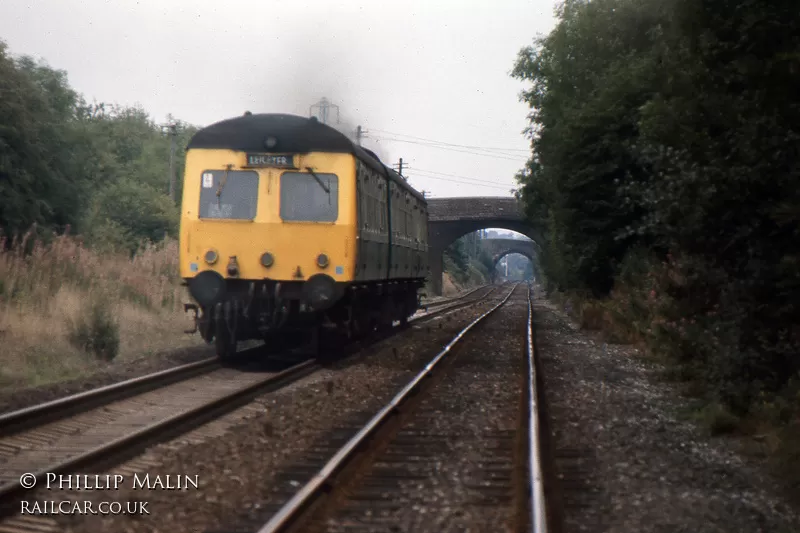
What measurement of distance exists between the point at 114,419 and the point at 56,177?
21.8 meters

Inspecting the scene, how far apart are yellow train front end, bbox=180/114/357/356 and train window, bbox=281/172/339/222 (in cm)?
1

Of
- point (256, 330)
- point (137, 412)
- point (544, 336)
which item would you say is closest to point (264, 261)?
point (256, 330)

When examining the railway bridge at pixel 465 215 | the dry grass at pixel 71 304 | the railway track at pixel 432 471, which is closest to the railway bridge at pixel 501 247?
the railway bridge at pixel 465 215

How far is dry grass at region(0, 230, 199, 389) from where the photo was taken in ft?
40.1

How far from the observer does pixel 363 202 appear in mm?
14211

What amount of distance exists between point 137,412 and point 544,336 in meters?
14.6

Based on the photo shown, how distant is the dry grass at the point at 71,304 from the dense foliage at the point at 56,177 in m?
1.43

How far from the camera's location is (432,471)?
695 centimetres

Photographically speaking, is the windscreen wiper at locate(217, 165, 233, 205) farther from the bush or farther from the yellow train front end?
the bush

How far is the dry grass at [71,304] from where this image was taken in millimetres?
12219

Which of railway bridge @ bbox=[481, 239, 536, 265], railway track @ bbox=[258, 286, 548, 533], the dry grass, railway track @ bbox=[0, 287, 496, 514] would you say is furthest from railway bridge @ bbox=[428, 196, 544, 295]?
railway bridge @ bbox=[481, 239, 536, 265]

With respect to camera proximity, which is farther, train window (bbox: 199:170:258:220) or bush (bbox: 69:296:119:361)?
train window (bbox: 199:170:258:220)

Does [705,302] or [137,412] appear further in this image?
[705,302]

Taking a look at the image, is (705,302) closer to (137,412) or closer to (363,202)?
(363,202)
